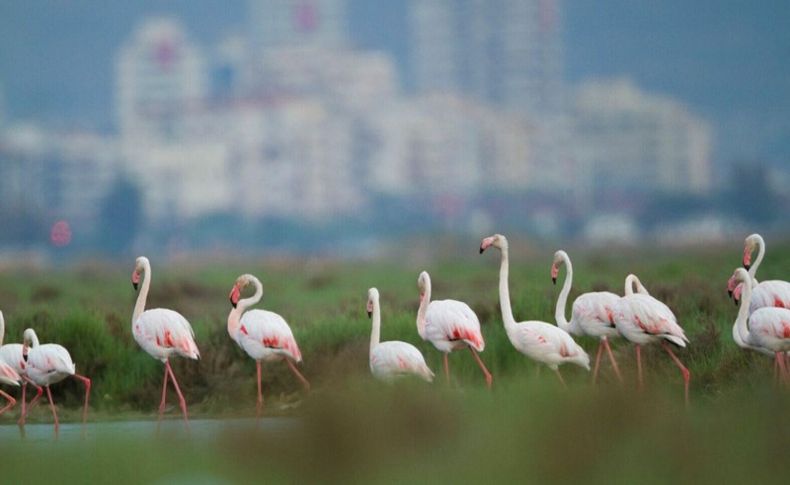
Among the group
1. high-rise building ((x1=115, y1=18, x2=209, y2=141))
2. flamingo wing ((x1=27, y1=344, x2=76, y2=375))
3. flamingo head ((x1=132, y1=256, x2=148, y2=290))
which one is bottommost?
flamingo wing ((x1=27, y1=344, x2=76, y2=375))

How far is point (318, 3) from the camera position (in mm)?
172125

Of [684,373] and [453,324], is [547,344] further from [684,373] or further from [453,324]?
[684,373]

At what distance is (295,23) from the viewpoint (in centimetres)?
17075

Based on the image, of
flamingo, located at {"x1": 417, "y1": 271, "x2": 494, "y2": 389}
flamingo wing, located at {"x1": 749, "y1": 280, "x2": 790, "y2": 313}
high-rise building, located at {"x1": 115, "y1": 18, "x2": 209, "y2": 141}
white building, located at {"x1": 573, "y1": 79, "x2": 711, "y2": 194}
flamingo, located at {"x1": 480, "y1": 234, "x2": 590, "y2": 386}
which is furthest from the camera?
high-rise building, located at {"x1": 115, "y1": 18, "x2": 209, "y2": 141}

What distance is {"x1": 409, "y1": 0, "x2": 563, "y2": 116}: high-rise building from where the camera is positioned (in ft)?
527

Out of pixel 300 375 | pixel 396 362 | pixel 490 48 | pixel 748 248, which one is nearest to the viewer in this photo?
pixel 396 362

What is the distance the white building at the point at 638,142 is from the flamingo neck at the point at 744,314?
414 ft

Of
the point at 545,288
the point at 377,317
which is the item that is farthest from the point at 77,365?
the point at 545,288

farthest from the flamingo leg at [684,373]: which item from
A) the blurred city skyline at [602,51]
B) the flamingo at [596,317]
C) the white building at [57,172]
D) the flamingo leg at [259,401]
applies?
the blurred city skyline at [602,51]

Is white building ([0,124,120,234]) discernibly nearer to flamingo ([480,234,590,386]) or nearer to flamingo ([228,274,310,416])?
flamingo ([228,274,310,416])

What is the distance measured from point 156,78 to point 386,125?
112ft

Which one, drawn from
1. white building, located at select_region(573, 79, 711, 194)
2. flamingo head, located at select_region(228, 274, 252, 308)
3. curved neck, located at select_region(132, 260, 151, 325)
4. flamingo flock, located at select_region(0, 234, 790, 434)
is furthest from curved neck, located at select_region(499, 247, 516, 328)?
white building, located at select_region(573, 79, 711, 194)

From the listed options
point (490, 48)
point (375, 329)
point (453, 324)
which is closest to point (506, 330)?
point (453, 324)

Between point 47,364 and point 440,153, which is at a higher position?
point 440,153
